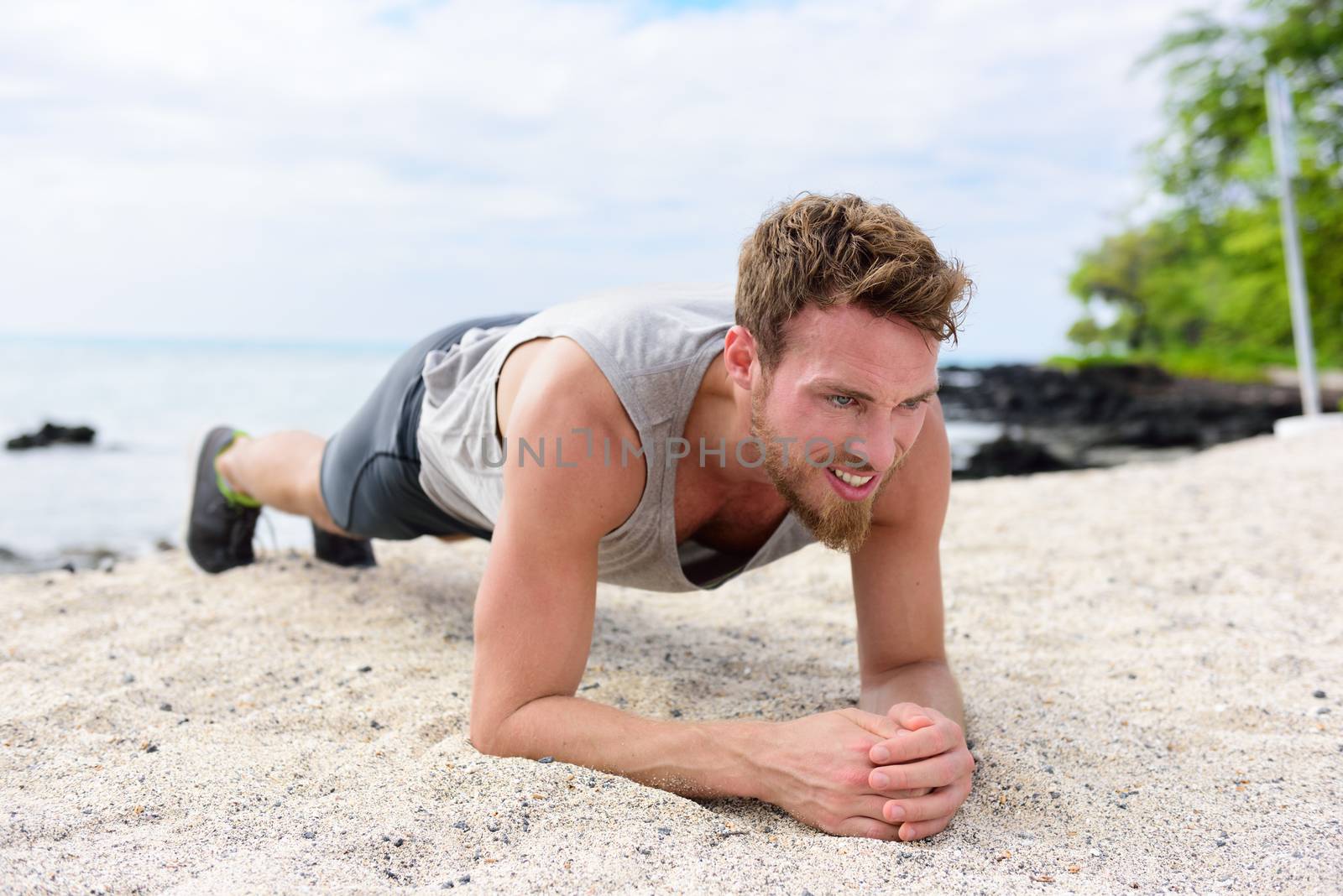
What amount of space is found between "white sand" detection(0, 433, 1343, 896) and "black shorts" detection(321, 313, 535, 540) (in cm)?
36

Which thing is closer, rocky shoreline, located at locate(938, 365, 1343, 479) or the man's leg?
the man's leg

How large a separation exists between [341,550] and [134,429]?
10311 millimetres

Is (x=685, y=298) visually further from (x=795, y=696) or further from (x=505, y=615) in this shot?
(x=795, y=696)

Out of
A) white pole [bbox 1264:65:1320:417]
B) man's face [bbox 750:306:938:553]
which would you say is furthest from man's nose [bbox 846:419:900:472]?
white pole [bbox 1264:65:1320:417]

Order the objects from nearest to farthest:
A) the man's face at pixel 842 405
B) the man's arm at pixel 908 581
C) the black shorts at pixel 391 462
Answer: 1. the man's face at pixel 842 405
2. the man's arm at pixel 908 581
3. the black shorts at pixel 391 462

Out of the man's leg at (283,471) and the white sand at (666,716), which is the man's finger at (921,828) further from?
the man's leg at (283,471)

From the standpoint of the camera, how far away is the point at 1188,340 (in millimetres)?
28719

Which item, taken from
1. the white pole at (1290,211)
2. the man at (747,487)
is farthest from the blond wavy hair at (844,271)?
the white pole at (1290,211)

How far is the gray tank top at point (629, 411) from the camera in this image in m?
2.09

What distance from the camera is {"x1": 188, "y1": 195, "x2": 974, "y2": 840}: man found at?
1844mm

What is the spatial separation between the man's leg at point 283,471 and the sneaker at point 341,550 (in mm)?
84

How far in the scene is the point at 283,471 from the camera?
3486 mm

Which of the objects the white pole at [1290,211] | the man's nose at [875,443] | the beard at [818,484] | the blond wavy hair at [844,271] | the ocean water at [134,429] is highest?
the white pole at [1290,211]

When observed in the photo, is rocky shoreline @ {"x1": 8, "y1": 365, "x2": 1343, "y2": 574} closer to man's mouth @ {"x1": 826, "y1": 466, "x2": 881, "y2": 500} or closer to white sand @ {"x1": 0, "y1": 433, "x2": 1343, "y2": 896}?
white sand @ {"x1": 0, "y1": 433, "x2": 1343, "y2": 896}
